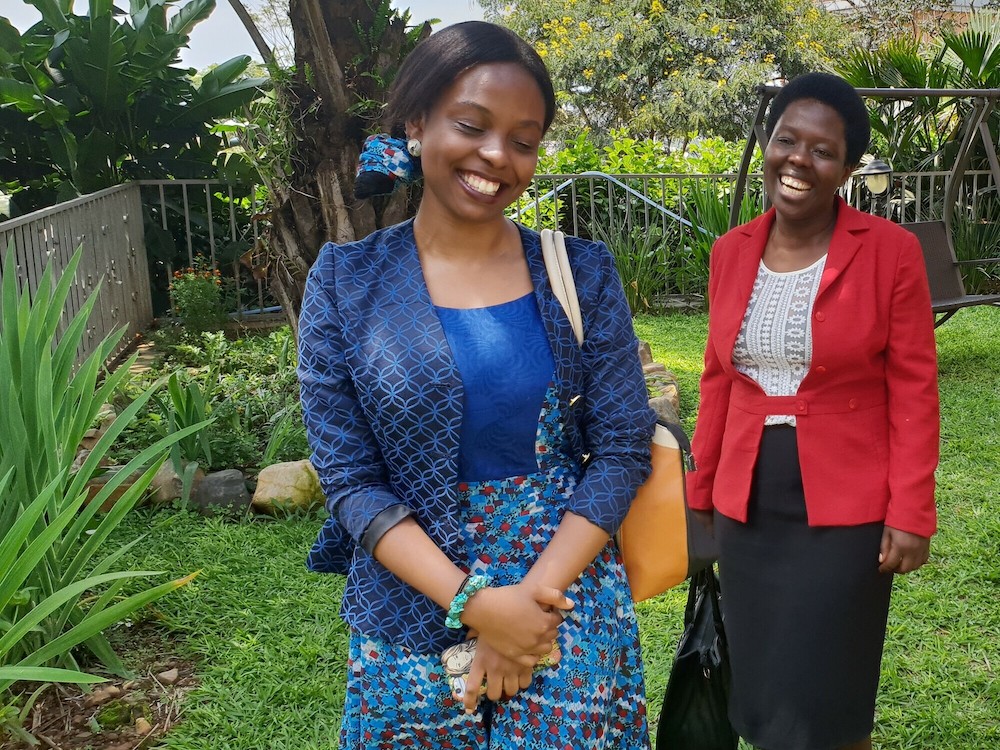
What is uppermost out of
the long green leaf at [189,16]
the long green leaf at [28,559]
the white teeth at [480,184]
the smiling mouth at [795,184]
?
the long green leaf at [189,16]

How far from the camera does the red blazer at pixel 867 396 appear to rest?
2.07 meters

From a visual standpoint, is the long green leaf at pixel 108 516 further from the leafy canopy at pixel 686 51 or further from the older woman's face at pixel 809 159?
the leafy canopy at pixel 686 51

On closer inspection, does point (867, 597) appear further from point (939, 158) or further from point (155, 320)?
point (939, 158)

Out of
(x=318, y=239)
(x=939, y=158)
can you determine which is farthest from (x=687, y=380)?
(x=939, y=158)

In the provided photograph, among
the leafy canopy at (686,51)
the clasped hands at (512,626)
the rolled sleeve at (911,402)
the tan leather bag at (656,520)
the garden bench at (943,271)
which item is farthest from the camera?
the leafy canopy at (686,51)

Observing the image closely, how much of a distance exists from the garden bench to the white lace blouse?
5.04 m

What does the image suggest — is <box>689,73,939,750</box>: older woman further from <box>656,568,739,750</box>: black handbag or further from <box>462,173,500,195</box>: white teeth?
<box>462,173,500,195</box>: white teeth

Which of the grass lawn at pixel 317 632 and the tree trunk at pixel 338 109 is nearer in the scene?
the grass lawn at pixel 317 632

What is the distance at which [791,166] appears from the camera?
2225 mm

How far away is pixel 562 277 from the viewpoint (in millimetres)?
1639

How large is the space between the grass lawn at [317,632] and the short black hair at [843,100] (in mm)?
1793

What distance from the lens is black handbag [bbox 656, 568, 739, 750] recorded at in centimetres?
222

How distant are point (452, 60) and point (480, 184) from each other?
0.20 metres

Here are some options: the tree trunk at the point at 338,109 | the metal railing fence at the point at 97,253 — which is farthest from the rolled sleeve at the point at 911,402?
the metal railing fence at the point at 97,253
